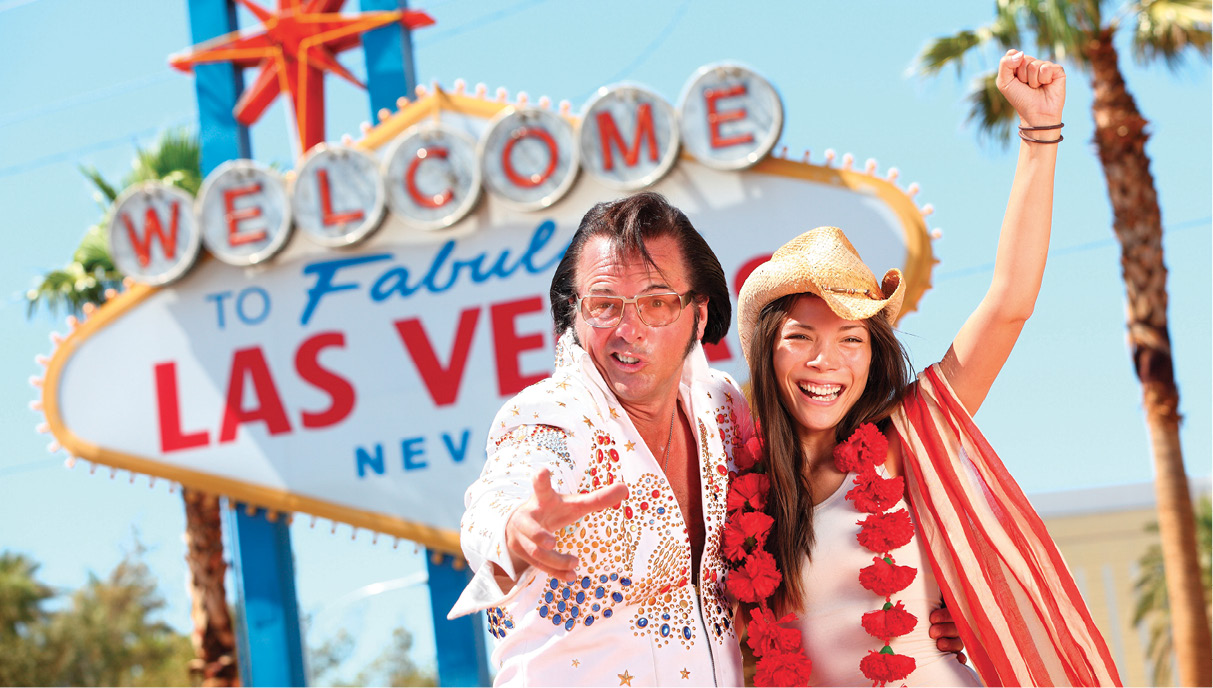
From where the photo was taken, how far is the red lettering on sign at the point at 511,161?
8977 millimetres

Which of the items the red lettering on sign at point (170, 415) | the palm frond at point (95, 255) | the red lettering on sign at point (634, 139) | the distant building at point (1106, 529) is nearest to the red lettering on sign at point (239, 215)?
the red lettering on sign at point (170, 415)

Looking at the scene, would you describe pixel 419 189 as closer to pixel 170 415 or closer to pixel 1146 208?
pixel 170 415

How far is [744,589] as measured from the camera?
3104 millimetres

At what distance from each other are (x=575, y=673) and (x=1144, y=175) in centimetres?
910

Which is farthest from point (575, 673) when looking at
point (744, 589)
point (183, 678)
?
point (183, 678)

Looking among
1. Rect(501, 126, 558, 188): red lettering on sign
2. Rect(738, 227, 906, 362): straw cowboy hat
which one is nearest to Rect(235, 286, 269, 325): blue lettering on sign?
Rect(501, 126, 558, 188): red lettering on sign

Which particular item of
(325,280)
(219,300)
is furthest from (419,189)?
(219,300)

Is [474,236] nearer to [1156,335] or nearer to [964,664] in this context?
[1156,335]

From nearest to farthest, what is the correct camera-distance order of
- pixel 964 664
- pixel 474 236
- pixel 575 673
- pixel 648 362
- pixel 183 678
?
pixel 575 673
pixel 648 362
pixel 964 664
pixel 474 236
pixel 183 678

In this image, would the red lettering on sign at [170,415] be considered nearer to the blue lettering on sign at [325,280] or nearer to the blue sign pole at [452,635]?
the blue lettering on sign at [325,280]

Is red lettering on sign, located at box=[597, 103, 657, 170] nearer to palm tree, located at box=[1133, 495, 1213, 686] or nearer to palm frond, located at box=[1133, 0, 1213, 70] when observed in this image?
palm frond, located at box=[1133, 0, 1213, 70]

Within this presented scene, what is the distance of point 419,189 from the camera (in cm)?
927

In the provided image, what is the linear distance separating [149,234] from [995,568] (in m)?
Answer: 8.35

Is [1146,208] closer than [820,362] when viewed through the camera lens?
No
